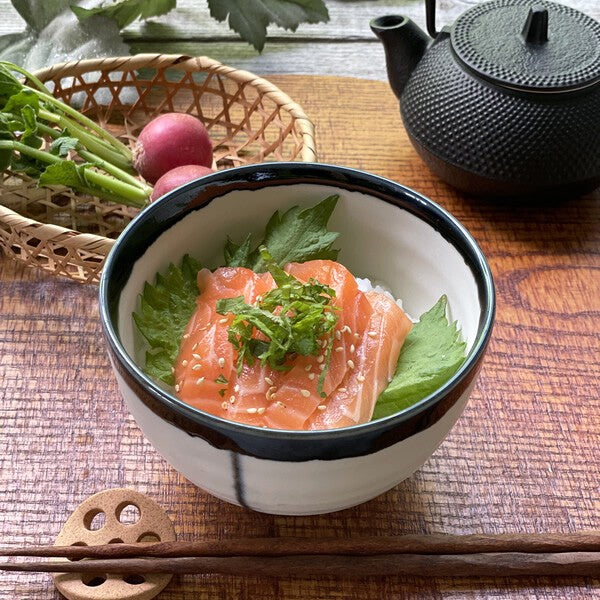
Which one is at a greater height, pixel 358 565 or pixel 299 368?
pixel 299 368

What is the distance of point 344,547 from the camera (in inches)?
40.9

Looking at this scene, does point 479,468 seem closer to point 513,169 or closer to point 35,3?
point 513,169

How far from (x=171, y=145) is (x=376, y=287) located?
0.60 m

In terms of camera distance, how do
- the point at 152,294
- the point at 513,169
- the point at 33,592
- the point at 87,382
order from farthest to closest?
1. the point at 513,169
2. the point at 87,382
3. the point at 152,294
4. the point at 33,592

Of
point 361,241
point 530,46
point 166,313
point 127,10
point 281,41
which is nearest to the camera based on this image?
point 166,313

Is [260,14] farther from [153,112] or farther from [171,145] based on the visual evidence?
[171,145]

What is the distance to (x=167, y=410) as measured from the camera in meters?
0.89

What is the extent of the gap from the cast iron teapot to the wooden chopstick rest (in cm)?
93

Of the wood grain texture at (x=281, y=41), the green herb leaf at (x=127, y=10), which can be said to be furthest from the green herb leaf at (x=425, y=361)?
the green herb leaf at (x=127, y=10)

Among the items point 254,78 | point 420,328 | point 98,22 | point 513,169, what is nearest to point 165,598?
point 420,328

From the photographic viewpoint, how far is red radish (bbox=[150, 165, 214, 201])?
1.55 m

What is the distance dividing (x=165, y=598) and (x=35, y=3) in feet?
5.02

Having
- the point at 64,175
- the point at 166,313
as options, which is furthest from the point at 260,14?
the point at 166,313

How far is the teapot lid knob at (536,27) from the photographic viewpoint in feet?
5.09
